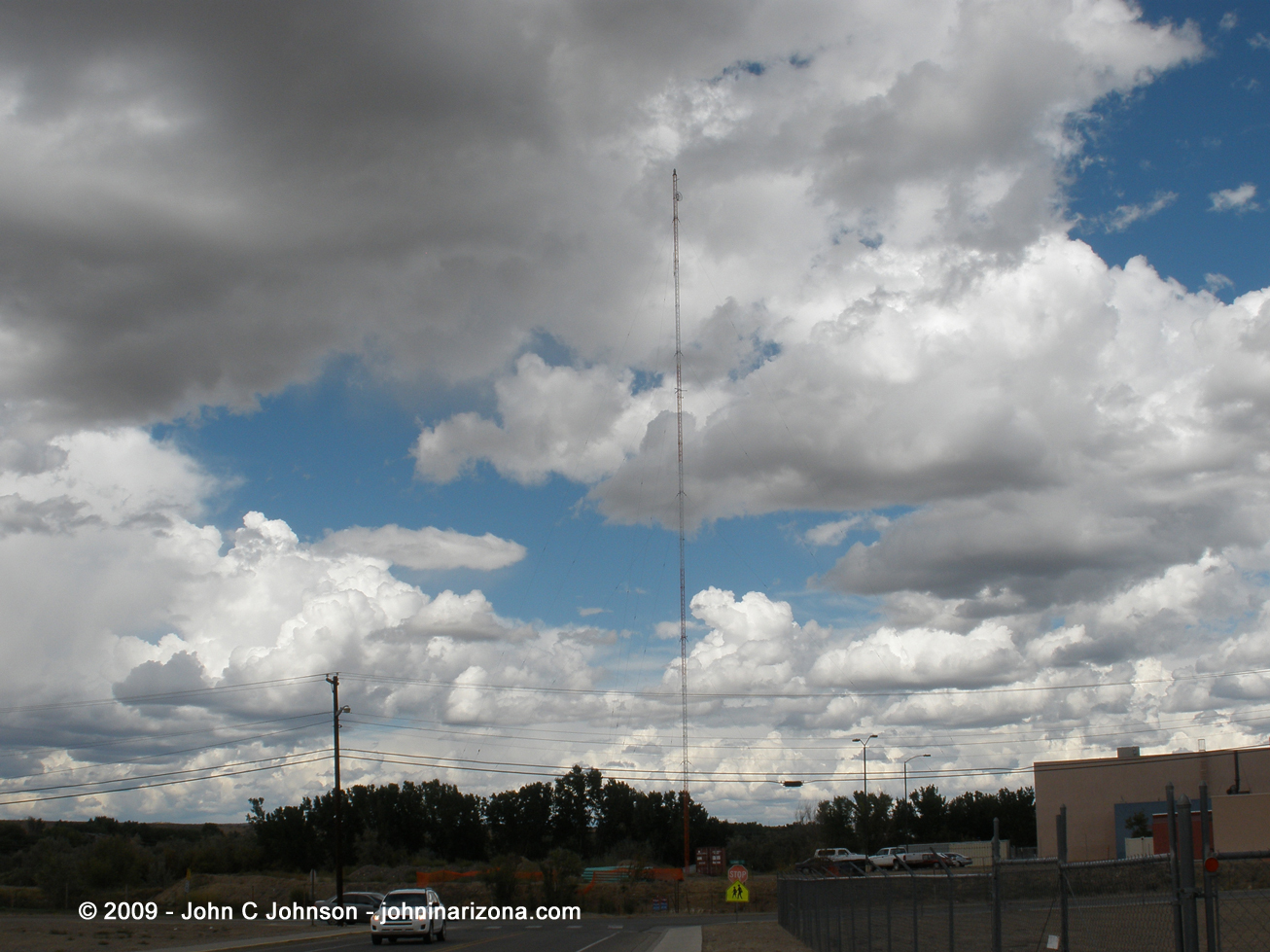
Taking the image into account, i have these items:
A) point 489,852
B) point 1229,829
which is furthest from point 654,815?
point 1229,829

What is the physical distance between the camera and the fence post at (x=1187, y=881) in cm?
657

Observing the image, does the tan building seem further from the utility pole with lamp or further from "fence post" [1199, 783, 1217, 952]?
"fence post" [1199, 783, 1217, 952]

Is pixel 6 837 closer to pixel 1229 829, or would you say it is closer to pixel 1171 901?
pixel 1229 829

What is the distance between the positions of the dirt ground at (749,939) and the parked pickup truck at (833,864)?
3.31 metres

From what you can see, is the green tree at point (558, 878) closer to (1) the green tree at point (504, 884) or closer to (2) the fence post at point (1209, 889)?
(1) the green tree at point (504, 884)

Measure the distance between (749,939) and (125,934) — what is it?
23614 millimetres

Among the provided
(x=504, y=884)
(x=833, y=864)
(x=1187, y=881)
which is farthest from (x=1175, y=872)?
(x=504, y=884)

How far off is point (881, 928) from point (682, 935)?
9.72 meters

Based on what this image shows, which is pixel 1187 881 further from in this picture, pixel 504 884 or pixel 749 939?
pixel 504 884

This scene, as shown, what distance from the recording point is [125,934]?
40.4m

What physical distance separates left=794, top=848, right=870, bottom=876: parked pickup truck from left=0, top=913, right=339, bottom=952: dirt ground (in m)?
20.2

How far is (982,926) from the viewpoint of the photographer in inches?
1216

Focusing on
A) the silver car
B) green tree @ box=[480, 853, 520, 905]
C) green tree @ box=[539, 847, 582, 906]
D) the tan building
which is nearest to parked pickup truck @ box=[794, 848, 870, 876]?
the tan building

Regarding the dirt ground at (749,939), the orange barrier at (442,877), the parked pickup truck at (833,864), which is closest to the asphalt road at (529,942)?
the dirt ground at (749,939)
